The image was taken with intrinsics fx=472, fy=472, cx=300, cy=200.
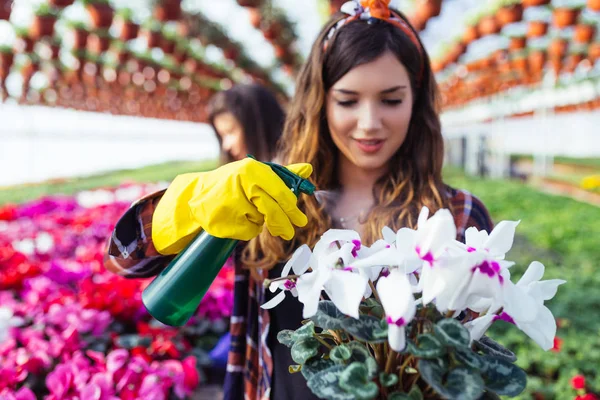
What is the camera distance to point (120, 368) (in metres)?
1.34

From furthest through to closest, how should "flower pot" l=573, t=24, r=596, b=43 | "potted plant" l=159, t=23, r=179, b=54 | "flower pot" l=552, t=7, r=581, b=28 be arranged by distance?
"flower pot" l=573, t=24, r=596, b=43 → "potted plant" l=159, t=23, r=179, b=54 → "flower pot" l=552, t=7, r=581, b=28

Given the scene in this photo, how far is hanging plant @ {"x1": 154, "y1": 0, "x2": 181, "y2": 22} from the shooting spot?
3590mm

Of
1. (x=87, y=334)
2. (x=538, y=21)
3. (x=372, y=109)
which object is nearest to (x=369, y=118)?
(x=372, y=109)

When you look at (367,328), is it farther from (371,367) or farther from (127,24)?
(127,24)


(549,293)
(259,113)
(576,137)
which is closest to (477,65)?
(259,113)

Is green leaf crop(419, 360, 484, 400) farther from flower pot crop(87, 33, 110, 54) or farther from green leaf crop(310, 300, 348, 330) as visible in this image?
flower pot crop(87, 33, 110, 54)

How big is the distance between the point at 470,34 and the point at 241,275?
5745mm

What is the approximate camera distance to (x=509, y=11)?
4.98 m

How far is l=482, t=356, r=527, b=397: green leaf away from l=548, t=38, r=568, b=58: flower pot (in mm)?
8331

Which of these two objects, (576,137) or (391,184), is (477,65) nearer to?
(391,184)

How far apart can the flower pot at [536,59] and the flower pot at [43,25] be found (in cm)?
758

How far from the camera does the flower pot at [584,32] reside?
616cm

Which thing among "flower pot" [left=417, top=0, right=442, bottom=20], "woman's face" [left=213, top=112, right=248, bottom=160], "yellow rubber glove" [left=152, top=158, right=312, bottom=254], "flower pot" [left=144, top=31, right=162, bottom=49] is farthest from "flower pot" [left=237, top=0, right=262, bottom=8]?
"yellow rubber glove" [left=152, top=158, right=312, bottom=254]

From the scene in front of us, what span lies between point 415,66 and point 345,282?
0.80 meters
